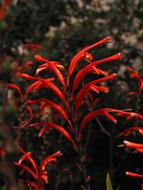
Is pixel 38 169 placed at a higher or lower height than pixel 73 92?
lower

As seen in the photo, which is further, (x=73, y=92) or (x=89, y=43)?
(x=89, y=43)

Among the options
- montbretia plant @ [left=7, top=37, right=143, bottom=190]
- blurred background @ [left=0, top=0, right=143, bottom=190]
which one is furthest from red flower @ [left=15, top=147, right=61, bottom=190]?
blurred background @ [left=0, top=0, right=143, bottom=190]

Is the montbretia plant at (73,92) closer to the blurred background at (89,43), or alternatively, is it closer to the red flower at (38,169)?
the red flower at (38,169)

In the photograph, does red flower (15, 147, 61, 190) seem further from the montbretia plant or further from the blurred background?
the blurred background

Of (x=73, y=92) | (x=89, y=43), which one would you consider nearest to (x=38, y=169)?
(x=73, y=92)

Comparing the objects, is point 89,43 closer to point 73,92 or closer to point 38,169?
point 38,169

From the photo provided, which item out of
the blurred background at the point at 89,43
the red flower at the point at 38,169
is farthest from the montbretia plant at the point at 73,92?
the blurred background at the point at 89,43

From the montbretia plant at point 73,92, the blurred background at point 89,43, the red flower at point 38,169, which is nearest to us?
the montbretia plant at point 73,92

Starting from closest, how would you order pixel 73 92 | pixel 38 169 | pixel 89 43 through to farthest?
pixel 73 92
pixel 38 169
pixel 89 43

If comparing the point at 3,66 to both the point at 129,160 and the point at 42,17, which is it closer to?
the point at 129,160

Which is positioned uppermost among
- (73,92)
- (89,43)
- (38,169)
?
(73,92)

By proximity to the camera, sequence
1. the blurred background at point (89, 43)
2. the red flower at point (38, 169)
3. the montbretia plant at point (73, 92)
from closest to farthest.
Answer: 1. the montbretia plant at point (73, 92)
2. the red flower at point (38, 169)
3. the blurred background at point (89, 43)
